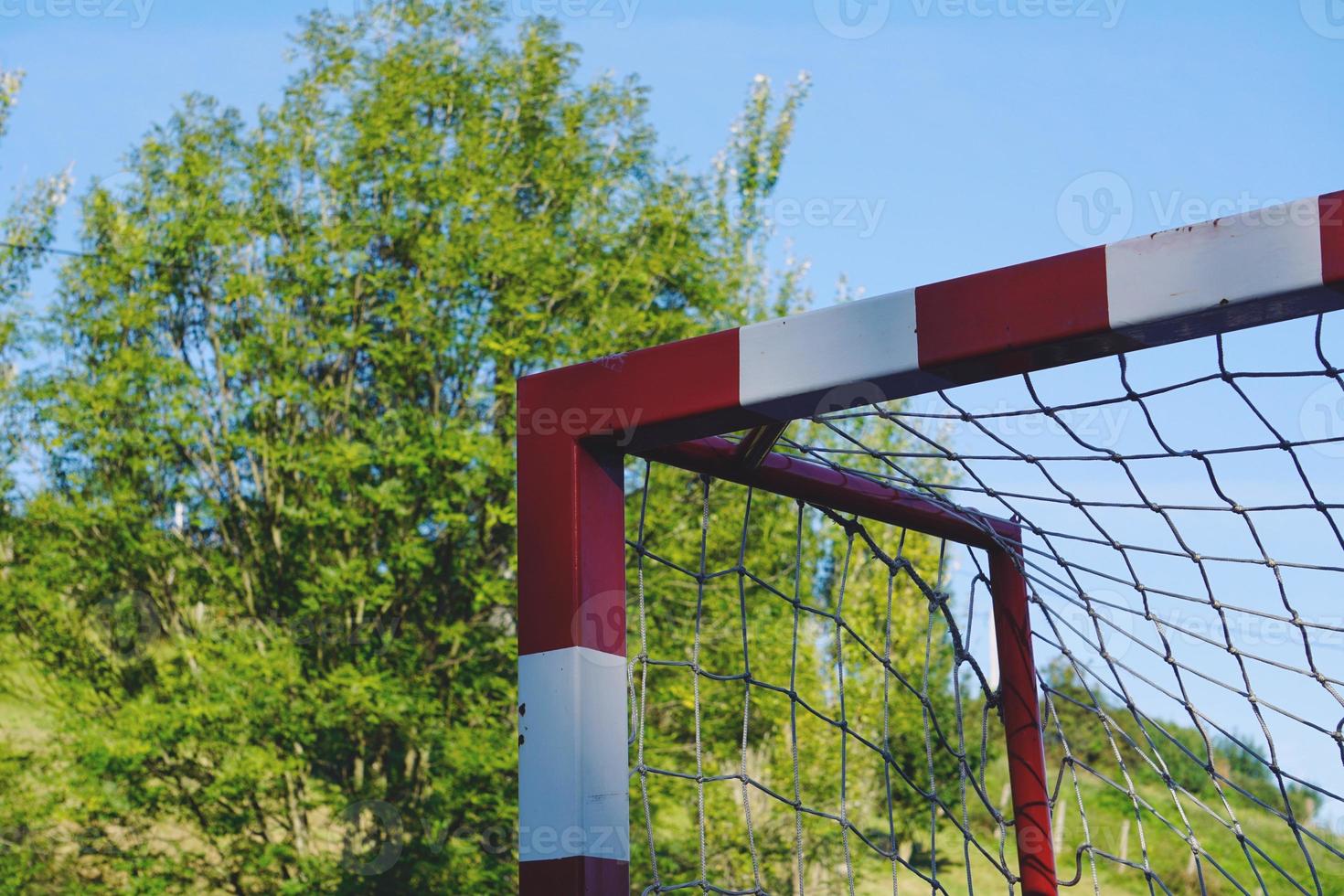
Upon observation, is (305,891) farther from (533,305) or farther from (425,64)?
(425,64)

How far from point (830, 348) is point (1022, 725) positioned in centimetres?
127

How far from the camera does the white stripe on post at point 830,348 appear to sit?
67.1 inches

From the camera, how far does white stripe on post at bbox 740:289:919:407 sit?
5.59 feet

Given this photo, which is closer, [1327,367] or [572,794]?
[1327,367]

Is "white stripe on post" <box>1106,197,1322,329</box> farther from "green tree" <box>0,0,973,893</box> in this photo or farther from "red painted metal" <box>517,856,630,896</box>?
Result: "green tree" <box>0,0,973,893</box>

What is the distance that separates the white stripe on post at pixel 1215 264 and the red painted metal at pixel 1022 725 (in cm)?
118

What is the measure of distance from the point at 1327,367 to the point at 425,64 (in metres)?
8.71

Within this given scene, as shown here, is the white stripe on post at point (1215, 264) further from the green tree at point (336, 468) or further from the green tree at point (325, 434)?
the green tree at point (325, 434)

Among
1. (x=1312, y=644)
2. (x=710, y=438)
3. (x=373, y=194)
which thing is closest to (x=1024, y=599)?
(x=1312, y=644)

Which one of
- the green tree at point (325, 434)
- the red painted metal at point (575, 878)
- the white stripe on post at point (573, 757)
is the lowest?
the red painted metal at point (575, 878)

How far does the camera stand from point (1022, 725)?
2670mm

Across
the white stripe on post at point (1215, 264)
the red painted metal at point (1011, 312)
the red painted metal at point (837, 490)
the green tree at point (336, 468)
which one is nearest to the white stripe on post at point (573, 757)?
the red painted metal at point (837, 490)

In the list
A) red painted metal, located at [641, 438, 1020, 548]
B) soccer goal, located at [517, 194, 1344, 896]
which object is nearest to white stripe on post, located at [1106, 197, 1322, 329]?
soccer goal, located at [517, 194, 1344, 896]

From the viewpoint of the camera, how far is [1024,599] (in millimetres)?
2715
